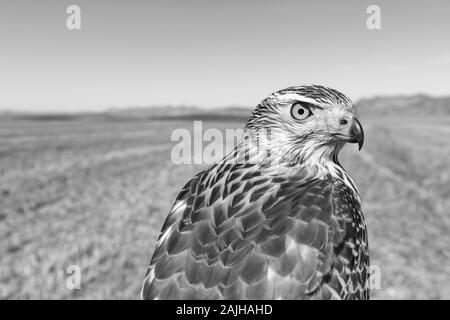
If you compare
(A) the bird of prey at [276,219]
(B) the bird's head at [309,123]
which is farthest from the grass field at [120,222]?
(B) the bird's head at [309,123]

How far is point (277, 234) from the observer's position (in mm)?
2594

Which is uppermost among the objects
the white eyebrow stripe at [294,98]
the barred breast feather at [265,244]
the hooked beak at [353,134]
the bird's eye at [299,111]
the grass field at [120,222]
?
the white eyebrow stripe at [294,98]

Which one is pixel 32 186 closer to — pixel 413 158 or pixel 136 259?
pixel 136 259

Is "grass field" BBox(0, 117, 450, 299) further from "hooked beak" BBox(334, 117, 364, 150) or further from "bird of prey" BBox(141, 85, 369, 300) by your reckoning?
"hooked beak" BBox(334, 117, 364, 150)

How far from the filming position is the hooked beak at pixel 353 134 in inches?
123

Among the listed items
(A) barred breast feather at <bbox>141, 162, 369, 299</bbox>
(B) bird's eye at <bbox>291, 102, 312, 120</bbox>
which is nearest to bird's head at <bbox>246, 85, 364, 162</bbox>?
(B) bird's eye at <bbox>291, 102, 312, 120</bbox>

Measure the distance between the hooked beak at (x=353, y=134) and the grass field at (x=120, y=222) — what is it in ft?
13.0

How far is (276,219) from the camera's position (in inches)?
105

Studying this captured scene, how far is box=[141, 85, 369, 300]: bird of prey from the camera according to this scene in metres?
2.51

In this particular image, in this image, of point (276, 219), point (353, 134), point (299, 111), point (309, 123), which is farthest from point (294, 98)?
point (276, 219)

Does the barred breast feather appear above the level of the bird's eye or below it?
below

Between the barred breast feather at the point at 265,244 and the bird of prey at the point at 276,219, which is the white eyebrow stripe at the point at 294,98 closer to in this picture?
the bird of prey at the point at 276,219

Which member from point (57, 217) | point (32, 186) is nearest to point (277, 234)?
point (57, 217)

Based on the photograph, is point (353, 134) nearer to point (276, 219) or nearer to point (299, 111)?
point (299, 111)
